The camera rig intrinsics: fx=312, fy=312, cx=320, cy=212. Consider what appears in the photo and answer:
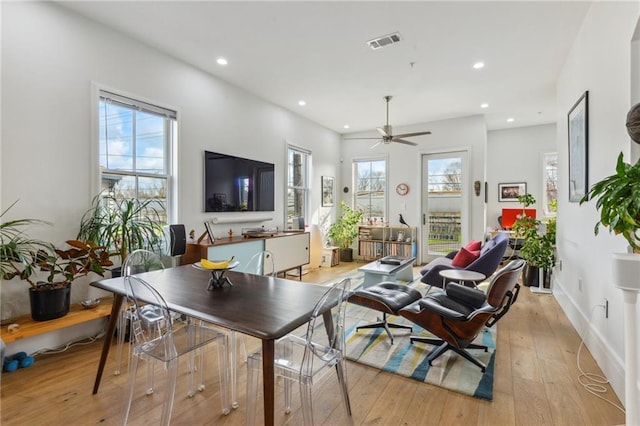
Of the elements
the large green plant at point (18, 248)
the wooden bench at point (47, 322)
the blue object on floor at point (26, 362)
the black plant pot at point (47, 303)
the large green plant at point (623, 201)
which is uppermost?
the large green plant at point (623, 201)

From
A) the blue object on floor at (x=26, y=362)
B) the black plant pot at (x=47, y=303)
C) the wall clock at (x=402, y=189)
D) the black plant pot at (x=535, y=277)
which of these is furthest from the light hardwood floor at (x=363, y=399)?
the wall clock at (x=402, y=189)

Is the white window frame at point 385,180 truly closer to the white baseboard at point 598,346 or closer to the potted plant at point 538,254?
the potted plant at point 538,254

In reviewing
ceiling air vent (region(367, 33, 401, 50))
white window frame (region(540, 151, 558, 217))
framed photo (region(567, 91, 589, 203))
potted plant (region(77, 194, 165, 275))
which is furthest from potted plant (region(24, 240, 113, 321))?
white window frame (region(540, 151, 558, 217))

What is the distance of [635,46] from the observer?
1914 mm

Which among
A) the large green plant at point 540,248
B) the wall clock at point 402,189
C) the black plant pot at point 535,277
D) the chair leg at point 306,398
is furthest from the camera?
the wall clock at point 402,189

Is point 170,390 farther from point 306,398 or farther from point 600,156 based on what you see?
point 600,156

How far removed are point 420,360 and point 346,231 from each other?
428cm

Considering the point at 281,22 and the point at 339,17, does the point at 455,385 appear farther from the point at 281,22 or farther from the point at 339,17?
the point at 281,22

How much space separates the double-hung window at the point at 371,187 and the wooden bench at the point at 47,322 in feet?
17.8

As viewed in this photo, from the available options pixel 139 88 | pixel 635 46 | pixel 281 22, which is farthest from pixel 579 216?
pixel 139 88

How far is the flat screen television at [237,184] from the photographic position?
4.16 m

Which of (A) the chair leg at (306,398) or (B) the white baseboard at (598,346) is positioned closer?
(A) the chair leg at (306,398)

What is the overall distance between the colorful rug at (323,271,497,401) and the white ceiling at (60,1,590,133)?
2983mm

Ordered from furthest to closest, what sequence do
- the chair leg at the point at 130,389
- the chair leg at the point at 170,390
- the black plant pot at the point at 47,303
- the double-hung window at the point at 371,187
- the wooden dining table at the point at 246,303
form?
1. the double-hung window at the point at 371,187
2. the black plant pot at the point at 47,303
3. the chair leg at the point at 130,389
4. the chair leg at the point at 170,390
5. the wooden dining table at the point at 246,303
